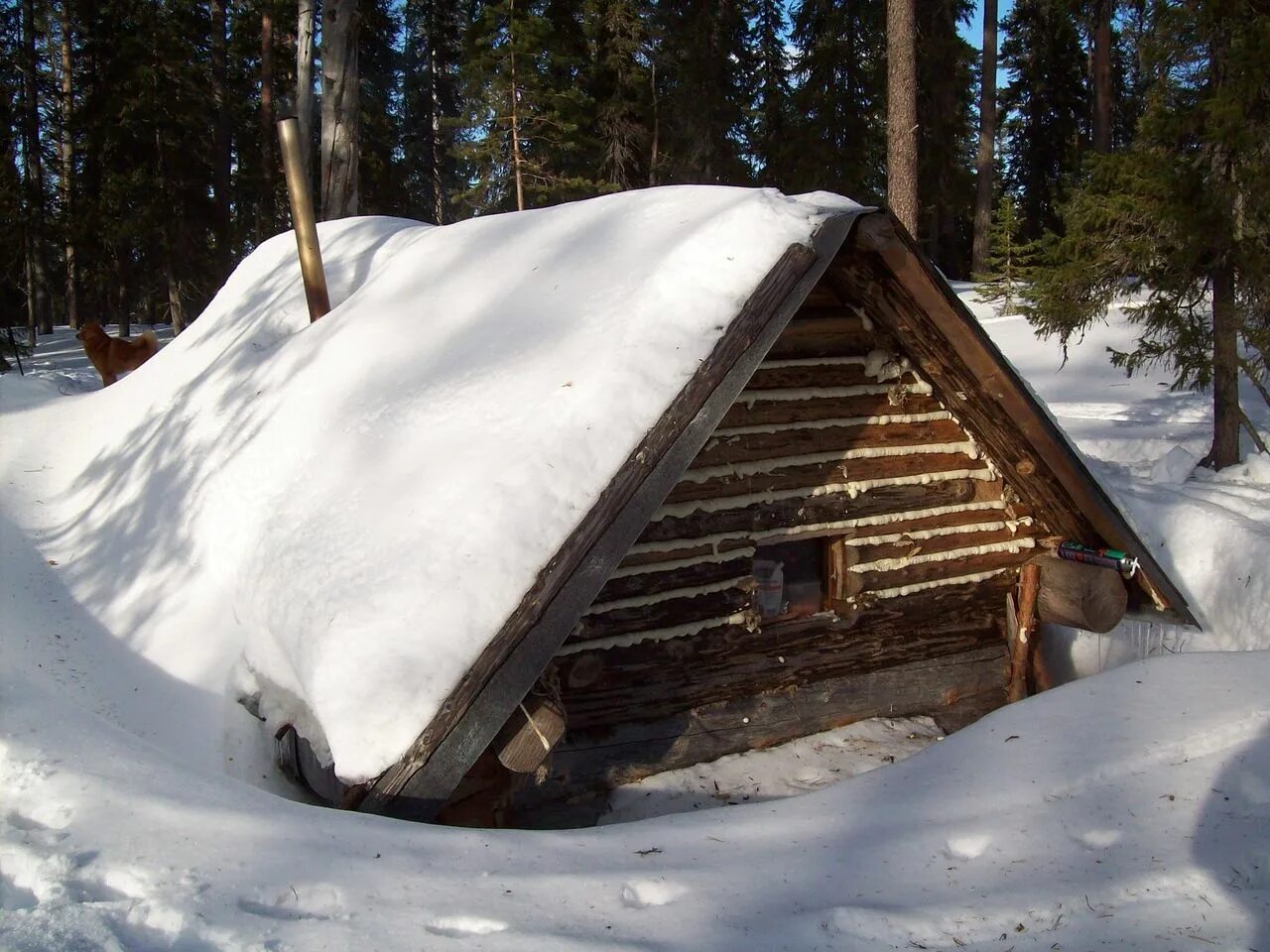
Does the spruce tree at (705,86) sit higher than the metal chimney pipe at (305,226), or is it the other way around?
the spruce tree at (705,86)

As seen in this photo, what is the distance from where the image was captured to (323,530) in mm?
4113

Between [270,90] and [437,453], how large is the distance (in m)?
26.7

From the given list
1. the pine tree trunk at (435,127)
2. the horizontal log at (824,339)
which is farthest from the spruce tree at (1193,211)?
the pine tree trunk at (435,127)

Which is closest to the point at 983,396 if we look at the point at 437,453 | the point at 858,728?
the point at 858,728

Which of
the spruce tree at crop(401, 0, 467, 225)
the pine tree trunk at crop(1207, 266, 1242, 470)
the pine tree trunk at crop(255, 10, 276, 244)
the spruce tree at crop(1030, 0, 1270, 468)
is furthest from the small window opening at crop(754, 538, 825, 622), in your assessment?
the spruce tree at crop(401, 0, 467, 225)

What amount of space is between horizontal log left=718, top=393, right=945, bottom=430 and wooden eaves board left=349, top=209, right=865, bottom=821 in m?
1.08

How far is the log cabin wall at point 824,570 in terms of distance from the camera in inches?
189

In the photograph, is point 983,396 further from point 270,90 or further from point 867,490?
point 270,90

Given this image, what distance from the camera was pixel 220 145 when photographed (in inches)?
969

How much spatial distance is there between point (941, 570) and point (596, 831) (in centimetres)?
352

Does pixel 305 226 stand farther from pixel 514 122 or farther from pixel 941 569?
pixel 514 122

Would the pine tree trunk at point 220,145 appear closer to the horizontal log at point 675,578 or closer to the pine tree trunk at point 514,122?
the pine tree trunk at point 514,122

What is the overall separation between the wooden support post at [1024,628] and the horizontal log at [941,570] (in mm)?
117

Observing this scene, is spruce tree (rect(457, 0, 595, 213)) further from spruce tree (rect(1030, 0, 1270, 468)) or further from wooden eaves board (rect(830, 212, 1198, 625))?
wooden eaves board (rect(830, 212, 1198, 625))
